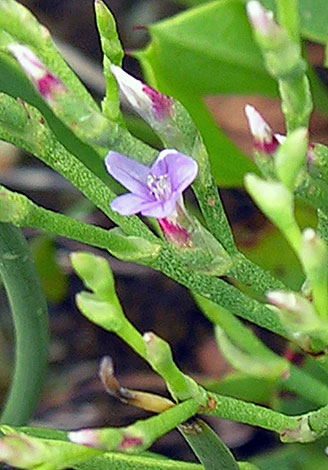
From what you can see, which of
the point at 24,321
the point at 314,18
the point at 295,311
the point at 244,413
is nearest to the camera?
the point at 295,311

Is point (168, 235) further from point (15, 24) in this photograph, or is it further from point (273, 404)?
point (273, 404)

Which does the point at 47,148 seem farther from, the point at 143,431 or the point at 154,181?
the point at 143,431

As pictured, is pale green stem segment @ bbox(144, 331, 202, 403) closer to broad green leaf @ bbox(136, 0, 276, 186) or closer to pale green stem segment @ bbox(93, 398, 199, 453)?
pale green stem segment @ bbox(93, 398, 199, 453)

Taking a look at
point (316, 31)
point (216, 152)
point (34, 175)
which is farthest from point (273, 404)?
point (34, 175)

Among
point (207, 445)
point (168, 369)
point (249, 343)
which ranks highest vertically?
point (168, 369)

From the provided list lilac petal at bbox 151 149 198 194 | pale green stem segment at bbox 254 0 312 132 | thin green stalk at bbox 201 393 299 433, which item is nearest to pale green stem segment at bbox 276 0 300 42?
Answer: pale green stem segment at bbox 254 0 312 132

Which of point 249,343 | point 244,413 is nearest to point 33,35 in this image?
point 244,413
